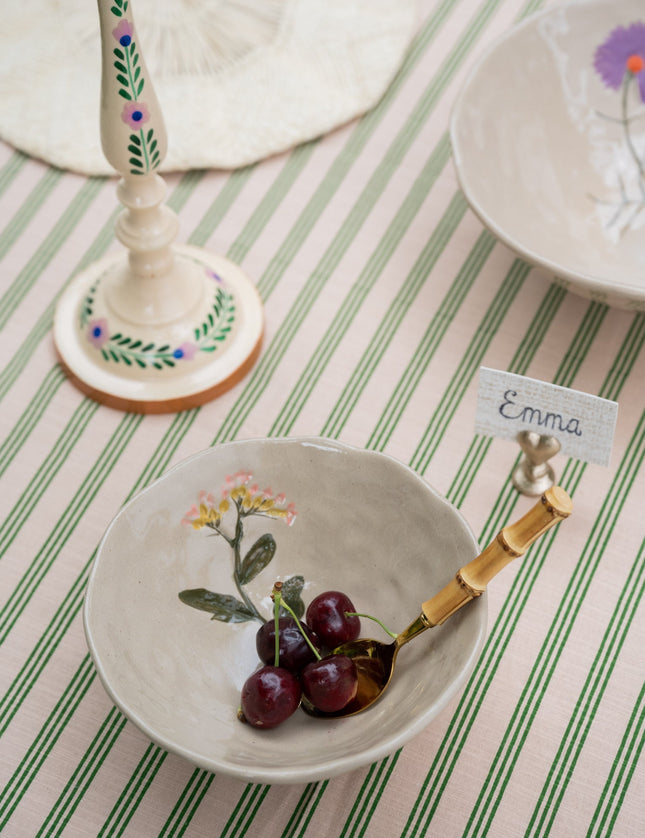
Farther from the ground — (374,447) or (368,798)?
(374,447)

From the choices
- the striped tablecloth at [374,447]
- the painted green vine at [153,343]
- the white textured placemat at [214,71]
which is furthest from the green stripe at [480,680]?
the white textured placemat at [214,71]

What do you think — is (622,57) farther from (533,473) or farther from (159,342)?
(159,342)

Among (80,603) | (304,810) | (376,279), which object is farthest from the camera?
(376,279)

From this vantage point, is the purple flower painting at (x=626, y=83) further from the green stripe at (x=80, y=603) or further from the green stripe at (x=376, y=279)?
the green stripe at (x=80, y=603)

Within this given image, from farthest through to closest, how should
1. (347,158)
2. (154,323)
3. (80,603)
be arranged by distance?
(347,158), (154,323), (80,603)

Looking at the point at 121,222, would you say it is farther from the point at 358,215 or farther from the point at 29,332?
the point at 358,215

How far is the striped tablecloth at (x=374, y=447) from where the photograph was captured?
76 cm

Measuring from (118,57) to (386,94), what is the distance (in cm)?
55

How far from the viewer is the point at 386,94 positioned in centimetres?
124

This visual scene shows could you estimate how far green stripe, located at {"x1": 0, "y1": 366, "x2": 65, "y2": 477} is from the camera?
0.97 m

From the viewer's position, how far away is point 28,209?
1159 mm

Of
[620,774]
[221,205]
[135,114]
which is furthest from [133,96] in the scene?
[620,774]

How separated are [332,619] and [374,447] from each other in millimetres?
282

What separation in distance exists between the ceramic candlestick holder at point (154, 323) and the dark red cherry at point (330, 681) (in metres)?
0.40
